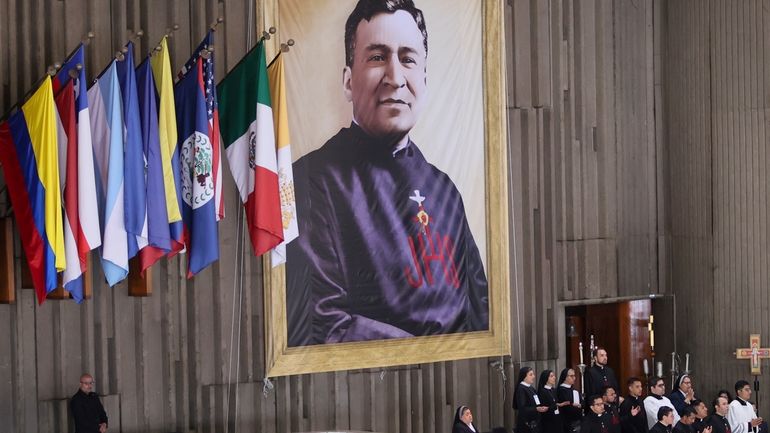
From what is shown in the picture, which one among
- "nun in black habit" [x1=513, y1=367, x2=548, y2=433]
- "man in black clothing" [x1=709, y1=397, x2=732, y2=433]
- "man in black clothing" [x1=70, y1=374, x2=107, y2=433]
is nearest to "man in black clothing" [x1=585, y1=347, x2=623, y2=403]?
"nun in black habit" [x1=513, y1=367, x2=548, y2=433]

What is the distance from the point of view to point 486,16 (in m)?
17.4

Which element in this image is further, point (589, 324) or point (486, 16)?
point (589, 324)

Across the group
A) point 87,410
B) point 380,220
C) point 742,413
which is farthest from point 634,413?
point 87,410

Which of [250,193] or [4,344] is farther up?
[250,193]

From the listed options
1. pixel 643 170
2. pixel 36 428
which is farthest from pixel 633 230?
pixel 36 428

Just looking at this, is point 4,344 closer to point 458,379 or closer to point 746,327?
point 458,379

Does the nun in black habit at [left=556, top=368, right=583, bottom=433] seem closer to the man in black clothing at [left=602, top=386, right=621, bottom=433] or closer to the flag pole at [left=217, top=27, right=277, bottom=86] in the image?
the man in black clothing at [left=602, top=386, right=621, bottom=433]

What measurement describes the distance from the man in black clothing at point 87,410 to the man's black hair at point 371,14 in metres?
5.10

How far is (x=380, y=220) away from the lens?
16.4 m

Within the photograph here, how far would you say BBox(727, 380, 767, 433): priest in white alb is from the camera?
16453 mm

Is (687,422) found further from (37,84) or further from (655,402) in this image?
(37,84)

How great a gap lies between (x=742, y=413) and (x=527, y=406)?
2779 millimetres

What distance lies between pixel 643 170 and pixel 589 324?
2.40m

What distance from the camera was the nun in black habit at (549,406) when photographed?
16312mm
